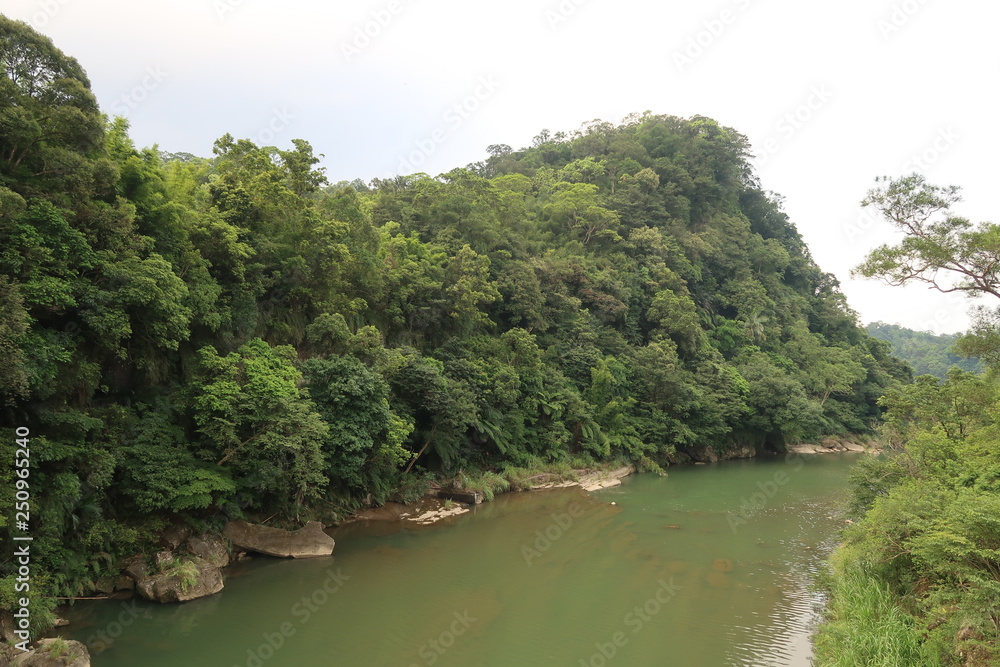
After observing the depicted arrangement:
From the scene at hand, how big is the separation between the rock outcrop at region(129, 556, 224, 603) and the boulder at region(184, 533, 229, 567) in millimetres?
505

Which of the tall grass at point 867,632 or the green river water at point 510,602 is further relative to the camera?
the green river water at point 510,602

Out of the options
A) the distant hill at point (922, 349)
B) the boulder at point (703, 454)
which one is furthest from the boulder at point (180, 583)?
the distant hill at point (922, 349)

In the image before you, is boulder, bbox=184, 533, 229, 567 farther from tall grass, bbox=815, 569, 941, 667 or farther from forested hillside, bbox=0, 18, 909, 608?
tall grass, bbox=815, 569, 941, 667

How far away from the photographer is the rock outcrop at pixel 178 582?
978cm

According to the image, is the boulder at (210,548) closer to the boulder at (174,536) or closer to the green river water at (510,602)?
the boulder at (174,536)

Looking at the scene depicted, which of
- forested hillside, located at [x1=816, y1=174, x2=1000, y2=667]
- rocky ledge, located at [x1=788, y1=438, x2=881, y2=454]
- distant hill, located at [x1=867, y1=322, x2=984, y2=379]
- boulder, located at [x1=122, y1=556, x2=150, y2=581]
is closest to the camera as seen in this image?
forested hillside, located at [x1=816, y1=174, x2=1000, y2=667]

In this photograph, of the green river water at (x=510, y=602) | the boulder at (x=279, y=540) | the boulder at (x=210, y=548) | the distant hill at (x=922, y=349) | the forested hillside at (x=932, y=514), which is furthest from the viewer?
the distant hill at (x=922, y=349)

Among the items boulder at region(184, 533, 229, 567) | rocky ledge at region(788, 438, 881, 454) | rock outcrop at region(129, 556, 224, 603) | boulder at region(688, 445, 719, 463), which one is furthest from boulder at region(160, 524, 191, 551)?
rocky ledge at region(788, 438, 881, 454)

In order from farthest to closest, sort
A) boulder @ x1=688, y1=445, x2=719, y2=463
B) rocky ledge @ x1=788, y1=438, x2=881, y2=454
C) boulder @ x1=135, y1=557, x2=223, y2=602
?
rocky ledge @ x1=788, y1=438, x2=881, y2=454, boulder @ x1=688, y1=445, x2=719, y2=463, boulder @ x1=135, y1=557, x2=223, y2=602

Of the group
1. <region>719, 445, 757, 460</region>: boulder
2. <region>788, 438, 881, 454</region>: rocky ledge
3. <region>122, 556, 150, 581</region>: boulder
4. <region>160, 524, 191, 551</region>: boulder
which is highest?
<region>160, 524, 191, 551</region>: boulder

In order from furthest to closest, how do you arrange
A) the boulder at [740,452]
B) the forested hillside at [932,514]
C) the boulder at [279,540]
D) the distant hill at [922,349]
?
the distant hill at [922,349]
the boulder at [740,452]
the boulder at [279,540]
the forested hillside at [932,514]

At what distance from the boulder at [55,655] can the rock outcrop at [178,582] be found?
2156mm

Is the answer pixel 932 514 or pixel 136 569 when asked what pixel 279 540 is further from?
pixel 932 514

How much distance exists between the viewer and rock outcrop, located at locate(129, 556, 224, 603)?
9781 millimetres
